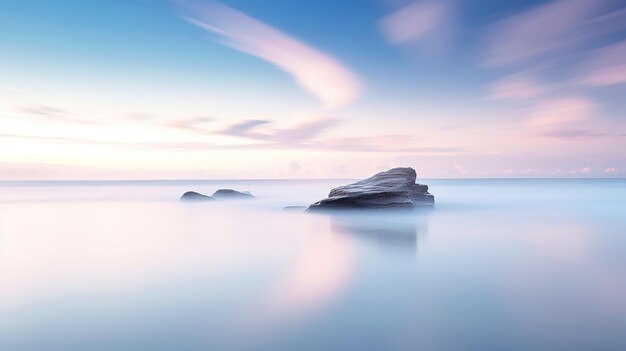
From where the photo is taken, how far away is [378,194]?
2842 cm

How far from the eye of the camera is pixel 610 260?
13.9m

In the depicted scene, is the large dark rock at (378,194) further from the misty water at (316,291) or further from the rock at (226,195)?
the rock at (226,195)

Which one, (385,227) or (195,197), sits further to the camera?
(195,197)

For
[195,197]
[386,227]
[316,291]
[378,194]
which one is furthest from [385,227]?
[195,197]

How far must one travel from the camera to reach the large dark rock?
1121 inches

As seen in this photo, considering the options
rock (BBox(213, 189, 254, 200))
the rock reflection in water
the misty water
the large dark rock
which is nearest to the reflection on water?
the rock reflection in water

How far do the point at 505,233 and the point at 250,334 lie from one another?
1757 cm

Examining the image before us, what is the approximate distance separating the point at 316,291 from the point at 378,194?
62.1 ft

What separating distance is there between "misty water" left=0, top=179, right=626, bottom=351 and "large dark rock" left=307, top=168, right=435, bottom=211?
318 inches

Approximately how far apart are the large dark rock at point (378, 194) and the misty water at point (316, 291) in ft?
26.5

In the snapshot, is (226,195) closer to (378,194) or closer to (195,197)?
(195,197)

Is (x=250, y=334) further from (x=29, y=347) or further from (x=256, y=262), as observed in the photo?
(x=256, y=262)

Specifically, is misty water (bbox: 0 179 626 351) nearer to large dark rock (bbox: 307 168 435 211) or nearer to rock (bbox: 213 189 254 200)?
large dark rock (bbox: 307 168 435 211)

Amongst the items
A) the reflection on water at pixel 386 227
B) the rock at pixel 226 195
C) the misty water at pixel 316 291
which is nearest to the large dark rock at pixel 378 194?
the reflection on water at pixel 386 227
